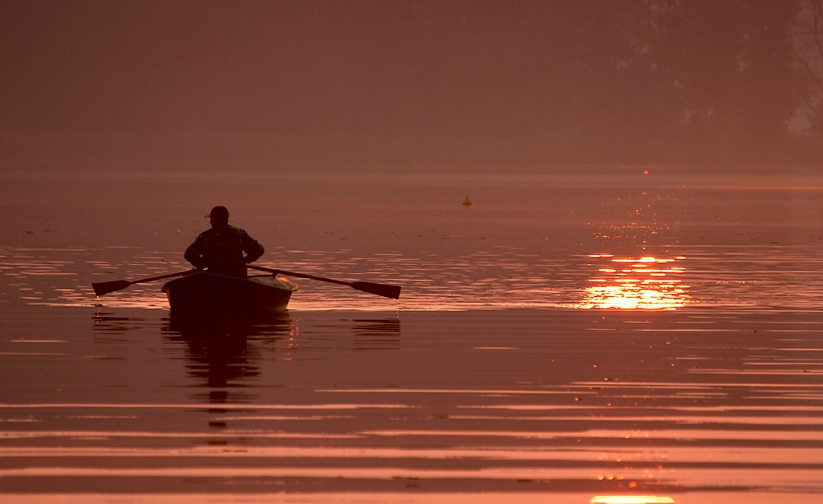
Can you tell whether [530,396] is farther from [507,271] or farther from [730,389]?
[507,271]

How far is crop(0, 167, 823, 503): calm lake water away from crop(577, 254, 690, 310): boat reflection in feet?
0.20

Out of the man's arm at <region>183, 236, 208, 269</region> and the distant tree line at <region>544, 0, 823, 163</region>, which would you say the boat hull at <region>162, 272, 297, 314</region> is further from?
the distant tree line at <region>544, 0, 823, 163</region>

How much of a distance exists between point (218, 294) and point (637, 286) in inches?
316

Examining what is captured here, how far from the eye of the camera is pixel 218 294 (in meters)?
20.4

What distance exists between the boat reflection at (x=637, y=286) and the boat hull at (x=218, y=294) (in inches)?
172

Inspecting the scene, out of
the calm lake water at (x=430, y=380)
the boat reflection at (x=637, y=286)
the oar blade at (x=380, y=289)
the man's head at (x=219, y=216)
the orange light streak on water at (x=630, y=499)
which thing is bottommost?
the orange light streak on water at (x=630, y=499)

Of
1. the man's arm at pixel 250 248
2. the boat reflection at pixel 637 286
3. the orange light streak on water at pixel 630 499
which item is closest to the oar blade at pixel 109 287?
the man's arm at pixel 250 248

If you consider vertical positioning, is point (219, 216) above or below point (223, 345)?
above

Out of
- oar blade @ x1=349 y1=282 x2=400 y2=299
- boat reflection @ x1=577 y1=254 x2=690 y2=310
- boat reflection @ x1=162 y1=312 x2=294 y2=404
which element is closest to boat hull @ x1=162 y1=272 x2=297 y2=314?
boat reflection @ x1=162 y1=312 x2=294 y2=404

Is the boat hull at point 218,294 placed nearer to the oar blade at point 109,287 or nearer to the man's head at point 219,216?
the man's head at point 219,216

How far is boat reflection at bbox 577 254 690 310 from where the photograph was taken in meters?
23.3

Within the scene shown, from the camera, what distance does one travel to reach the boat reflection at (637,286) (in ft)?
76.4

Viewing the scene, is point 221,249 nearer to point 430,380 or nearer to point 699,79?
point 430,380

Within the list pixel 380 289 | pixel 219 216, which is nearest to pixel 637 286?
pixel 380 289
